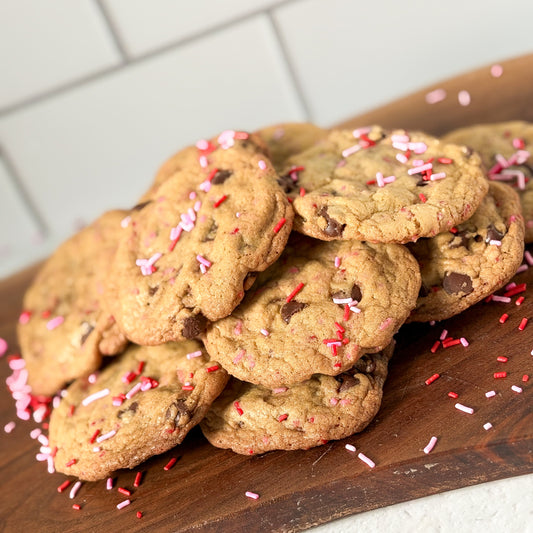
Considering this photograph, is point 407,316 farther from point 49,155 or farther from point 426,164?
point 49,155

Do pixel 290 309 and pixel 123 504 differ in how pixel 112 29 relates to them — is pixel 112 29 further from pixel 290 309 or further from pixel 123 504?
pixel 123 504

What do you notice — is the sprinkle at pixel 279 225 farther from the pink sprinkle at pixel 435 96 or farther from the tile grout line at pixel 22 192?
the tile grout line at pixel 22 192

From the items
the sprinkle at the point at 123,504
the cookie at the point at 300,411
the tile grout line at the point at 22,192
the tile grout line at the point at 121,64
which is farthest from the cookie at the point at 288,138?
the tile grout line at the point at 22,192

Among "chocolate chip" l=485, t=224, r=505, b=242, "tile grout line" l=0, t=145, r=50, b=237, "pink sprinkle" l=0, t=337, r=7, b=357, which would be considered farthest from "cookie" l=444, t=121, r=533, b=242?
"tile grout line" l=0, t=145, r=50, b=237

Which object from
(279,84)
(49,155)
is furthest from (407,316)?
(49,155)

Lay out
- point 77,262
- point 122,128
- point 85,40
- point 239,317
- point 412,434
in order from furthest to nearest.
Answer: point 122,128 < point 85,40 < point 77,262 < point 239,317 < point 412,434

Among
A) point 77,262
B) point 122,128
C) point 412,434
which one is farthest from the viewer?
point 122,128
